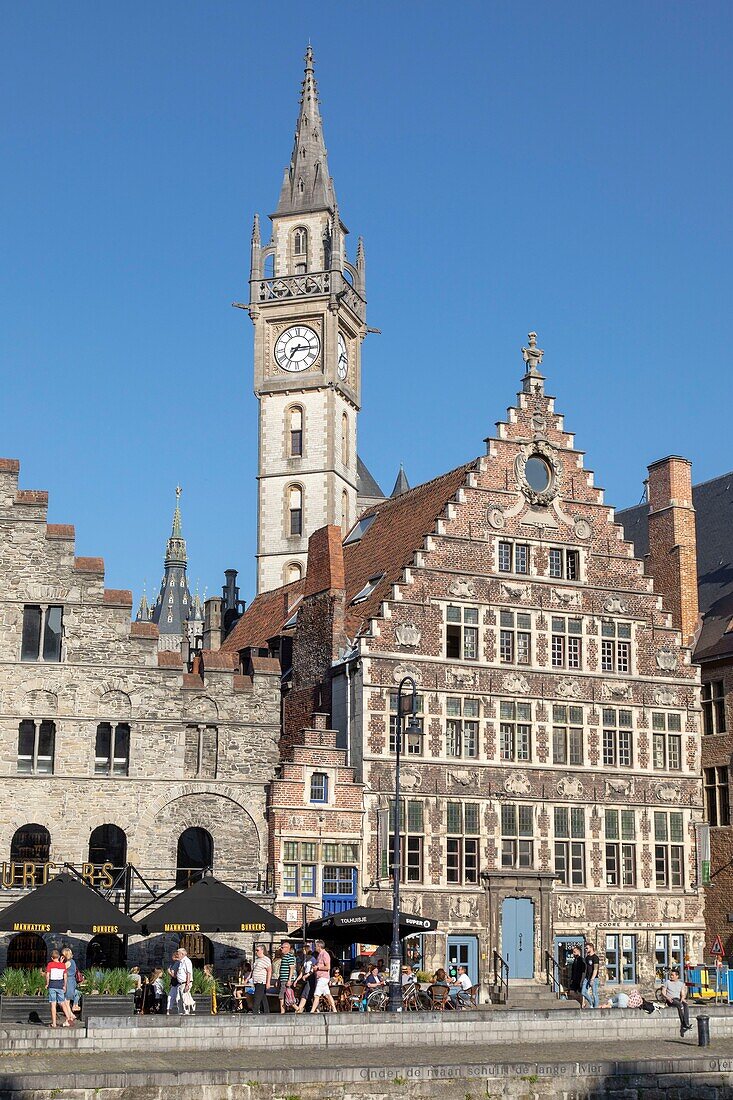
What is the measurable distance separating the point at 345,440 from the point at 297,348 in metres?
5.14

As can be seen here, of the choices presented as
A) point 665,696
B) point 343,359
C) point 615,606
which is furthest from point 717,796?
point 343,359

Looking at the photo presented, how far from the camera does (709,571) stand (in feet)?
184

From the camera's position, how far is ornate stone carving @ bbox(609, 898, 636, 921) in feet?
154

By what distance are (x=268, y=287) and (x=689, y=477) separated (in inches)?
1349

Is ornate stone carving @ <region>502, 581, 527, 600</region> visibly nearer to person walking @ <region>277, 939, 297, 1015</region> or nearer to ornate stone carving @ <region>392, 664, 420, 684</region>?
ornate stone carving @ <region>392, 664, 420, 684</region>

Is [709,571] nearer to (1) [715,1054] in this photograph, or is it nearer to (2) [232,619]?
(2) [232,619]

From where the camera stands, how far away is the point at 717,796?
50.7 m

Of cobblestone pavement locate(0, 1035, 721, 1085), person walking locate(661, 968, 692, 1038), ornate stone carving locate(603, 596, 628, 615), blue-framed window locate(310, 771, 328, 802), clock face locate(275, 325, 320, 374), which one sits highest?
clock face locate(275, 325, 320, 374)

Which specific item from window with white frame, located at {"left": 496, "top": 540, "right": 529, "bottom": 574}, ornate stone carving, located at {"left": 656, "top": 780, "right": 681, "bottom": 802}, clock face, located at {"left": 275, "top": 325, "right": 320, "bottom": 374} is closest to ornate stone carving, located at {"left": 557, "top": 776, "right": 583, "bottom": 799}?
ornate stone carving, located at {"left": 656, "top": 780, "right": 681, "bottom": 802}

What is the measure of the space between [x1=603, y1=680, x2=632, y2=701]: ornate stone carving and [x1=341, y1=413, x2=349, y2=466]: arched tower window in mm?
35772

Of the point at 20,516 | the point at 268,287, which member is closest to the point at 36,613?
the point at 20,516

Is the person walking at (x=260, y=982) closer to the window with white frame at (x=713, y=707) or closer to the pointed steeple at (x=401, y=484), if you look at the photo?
the window with white frame at (x=713, y=707)

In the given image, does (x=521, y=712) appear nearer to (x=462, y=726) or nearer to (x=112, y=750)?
(x=462, y=726)

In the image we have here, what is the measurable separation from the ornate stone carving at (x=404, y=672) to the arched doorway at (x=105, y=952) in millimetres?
10040
